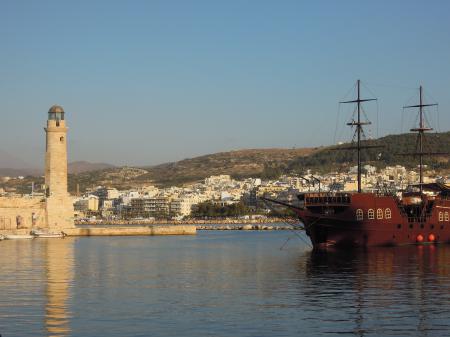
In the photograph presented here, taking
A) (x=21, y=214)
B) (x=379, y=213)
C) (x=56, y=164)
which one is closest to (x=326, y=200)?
(x=379, y=213)

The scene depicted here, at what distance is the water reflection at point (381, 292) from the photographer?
790 inches

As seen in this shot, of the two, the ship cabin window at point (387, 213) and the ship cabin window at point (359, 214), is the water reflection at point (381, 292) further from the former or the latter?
the ship cabin window at point (387, 213)

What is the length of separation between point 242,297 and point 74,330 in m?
6.82

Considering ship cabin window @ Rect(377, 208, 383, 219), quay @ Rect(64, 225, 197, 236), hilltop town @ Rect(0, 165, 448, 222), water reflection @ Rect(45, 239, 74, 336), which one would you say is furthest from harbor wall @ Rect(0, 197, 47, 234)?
hilltop town @ Rect(0, 165, 448, 222)

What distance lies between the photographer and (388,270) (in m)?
33.7

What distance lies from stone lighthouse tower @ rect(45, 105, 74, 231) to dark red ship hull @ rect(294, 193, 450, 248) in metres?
20.6

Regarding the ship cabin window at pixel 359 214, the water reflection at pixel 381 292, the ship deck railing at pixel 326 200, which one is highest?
the ship deck railing at pixel 326 200

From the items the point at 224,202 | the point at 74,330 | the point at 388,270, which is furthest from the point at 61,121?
the point at 224,202

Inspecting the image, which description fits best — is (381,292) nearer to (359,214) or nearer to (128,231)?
(359,214)

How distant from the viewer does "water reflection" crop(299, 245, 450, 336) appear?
65.8 ft

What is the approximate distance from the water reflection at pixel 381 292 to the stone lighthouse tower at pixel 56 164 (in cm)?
2606

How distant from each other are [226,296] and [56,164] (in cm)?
3931

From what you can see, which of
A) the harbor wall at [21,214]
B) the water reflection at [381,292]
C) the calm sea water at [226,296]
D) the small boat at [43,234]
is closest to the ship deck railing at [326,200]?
the water reflection at [381,292]

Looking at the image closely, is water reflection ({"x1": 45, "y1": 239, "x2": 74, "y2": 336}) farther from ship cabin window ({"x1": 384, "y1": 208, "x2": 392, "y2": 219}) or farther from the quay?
the quay
